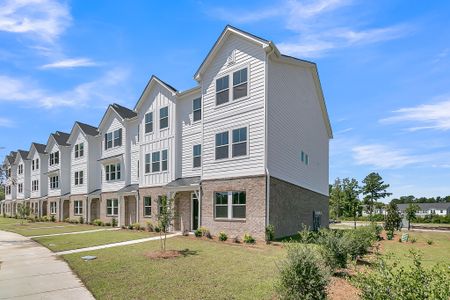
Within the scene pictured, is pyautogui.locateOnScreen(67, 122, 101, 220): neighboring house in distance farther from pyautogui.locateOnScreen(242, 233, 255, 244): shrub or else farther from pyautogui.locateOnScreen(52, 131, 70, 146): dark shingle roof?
pyautogui.locateOnScreen(242, 233, 255, 244): shrub

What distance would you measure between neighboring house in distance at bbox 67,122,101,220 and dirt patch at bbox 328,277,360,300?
31.1 m

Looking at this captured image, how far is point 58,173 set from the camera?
143 feet

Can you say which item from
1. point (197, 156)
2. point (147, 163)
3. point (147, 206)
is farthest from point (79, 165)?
point (197, 156)

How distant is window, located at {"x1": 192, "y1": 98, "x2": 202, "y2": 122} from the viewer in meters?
23.6

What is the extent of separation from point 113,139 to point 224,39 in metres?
17.6

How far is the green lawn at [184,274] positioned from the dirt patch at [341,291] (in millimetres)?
1467

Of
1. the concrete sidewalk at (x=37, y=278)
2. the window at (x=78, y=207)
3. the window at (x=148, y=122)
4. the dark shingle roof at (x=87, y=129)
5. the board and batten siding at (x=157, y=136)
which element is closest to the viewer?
the concrete sidewalk at (x=37, y=278)

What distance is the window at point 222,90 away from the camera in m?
20.7

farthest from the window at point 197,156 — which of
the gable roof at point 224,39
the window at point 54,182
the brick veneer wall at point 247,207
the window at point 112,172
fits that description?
the window at point 54,182

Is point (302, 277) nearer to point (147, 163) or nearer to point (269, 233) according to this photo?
point (269, 233)

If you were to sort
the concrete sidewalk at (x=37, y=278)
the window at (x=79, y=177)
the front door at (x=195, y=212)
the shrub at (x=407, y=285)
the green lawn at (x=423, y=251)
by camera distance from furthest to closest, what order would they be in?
1. the window at (x=79, y=177)
2. the front door at (x=195, y=212)
3. the green lawn at (x=423, y=251)
4. the concrete sidewalk at (x=37, y=278)
5. the shrub at (x=407, y=285)

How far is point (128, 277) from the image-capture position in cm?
1007

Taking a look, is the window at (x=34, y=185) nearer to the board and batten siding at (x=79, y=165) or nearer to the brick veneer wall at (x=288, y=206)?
the board and batten siding at (x=79, y=165)

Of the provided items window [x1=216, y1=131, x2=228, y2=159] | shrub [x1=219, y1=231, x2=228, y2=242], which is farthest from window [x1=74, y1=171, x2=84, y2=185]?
shrub [x1=219, y1=231, x2=228, y2=242]
